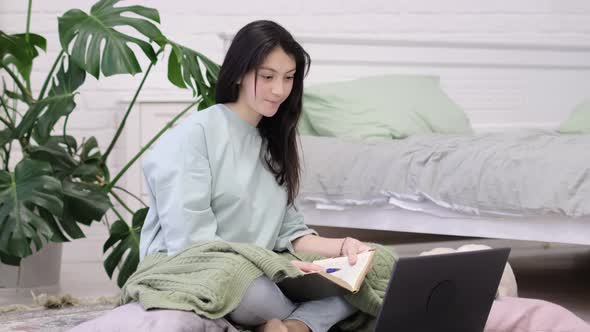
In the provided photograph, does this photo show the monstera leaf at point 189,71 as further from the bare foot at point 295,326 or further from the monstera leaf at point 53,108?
the bare foot at point 295,326

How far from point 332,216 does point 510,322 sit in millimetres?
1209

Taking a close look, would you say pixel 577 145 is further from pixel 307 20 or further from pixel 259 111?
pixel 307 20

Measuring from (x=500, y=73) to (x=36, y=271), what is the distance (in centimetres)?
220

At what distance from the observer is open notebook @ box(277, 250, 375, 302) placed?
1668mm

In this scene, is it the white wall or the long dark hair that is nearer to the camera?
the long dark hair

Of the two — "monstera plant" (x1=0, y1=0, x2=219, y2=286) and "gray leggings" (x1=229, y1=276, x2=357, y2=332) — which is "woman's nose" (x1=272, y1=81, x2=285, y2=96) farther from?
"monstera plant" (x1=0, y1=0, x2=219, y2=286)

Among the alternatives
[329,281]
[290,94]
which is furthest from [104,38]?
[329,281]

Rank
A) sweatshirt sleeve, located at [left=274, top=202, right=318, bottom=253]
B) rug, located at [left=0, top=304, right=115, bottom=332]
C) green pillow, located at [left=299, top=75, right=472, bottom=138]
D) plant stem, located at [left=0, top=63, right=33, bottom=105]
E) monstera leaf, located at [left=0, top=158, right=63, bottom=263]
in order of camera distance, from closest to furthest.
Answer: sweatshirt sleeve, located at [left=274, top=202, right=318, bottom=253]
rug, located at [left=0, top=304, right=115, bottom=332]
monstera leaf, located at [left=0, top=158, right=63, bottom=263]
plant stem, located at [left=0, top=63, right=33, bottom=105]
green pillow, located at [left=299, top=75, right=472, bottom=138]

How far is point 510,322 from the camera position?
2.04 meters

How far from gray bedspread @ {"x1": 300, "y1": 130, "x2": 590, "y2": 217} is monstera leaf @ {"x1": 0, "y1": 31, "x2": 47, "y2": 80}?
0.94 meters

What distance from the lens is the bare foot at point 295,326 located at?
1750 mm

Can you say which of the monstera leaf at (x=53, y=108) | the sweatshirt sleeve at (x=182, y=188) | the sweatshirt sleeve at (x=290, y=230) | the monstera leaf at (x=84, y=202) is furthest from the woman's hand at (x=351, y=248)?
the monstera leaf at (x=53, y=108)

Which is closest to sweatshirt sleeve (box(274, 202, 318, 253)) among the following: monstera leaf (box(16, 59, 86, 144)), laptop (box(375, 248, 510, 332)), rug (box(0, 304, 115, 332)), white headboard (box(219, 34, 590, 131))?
laptop (box(375, 248, 510, 332))

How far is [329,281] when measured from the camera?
5.58 feet
